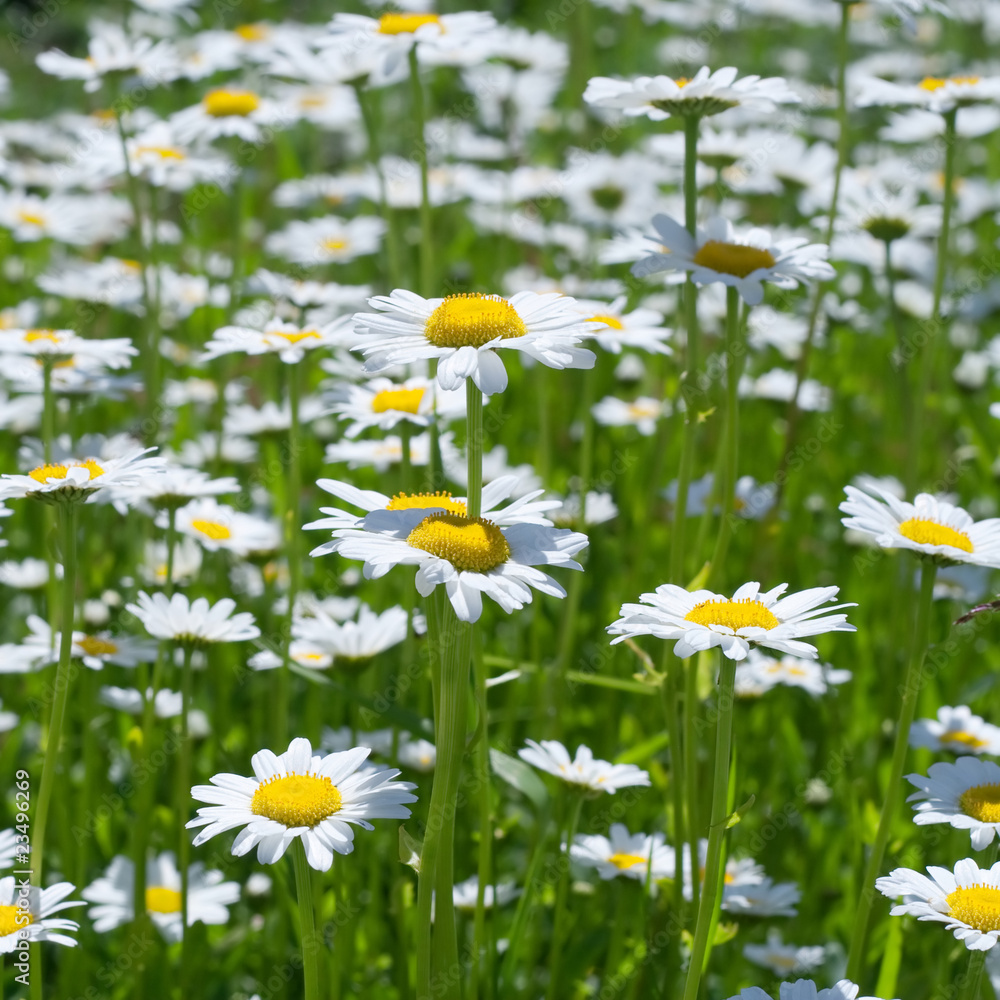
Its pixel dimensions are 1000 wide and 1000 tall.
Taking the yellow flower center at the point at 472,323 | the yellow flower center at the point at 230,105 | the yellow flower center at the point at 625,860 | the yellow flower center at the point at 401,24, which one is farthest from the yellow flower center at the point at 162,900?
the yellow flower center at the point at 230,105

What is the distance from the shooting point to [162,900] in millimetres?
2352

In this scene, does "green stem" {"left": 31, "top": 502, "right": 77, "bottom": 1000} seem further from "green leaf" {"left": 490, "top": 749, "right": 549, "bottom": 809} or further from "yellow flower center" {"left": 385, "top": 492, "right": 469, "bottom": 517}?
"green leaf" {"left": 490, "top": 749, "right": 549, "bottom": 809}

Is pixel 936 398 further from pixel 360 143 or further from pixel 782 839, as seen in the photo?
pixel 360 143

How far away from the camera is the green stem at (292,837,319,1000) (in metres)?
1.53

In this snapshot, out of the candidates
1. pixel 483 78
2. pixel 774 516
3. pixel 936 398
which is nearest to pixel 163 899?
pixel 774 516

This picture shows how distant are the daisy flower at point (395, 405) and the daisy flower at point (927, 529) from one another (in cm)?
86

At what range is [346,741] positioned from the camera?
2.50m

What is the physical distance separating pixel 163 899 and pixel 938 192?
446 centimetres

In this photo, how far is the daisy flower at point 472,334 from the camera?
4.98ft

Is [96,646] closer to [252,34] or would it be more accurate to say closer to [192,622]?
[192,622]

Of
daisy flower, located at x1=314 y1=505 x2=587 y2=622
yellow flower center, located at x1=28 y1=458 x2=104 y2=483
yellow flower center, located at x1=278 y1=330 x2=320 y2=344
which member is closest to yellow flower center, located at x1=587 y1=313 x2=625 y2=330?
yellow flower center, located at x1=278 y1=330 x2=320 y2=344

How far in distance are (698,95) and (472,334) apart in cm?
84

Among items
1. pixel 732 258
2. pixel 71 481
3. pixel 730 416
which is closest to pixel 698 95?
pixel 732 258

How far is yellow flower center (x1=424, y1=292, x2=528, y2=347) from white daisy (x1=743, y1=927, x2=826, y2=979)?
1.30 metres
